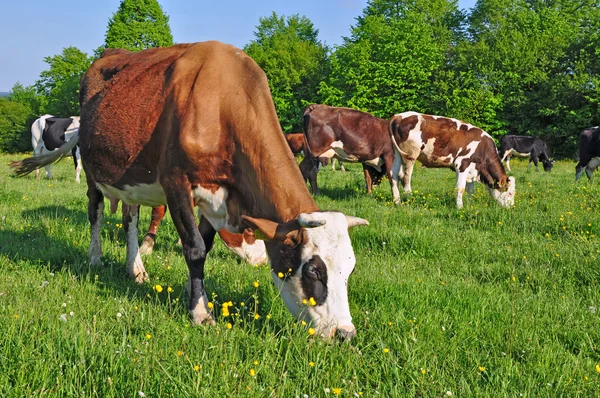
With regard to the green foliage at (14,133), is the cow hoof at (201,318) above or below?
below

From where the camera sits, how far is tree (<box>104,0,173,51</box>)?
48.0m

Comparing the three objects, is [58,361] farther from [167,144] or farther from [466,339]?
[466,339]

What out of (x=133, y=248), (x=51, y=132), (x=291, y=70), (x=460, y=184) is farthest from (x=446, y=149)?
(x=291, y=70)

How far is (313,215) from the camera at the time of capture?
11.3 feet

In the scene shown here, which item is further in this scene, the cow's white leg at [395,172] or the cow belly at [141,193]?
the cow's white leg at [395,172]

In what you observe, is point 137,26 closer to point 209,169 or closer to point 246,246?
point 246,246

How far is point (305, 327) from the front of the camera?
3.44 meters

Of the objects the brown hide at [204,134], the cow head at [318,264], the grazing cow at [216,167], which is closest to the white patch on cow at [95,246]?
the grazing cow at [216,167]

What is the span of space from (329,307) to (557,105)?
1612 inches

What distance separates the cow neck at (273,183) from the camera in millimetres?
3758

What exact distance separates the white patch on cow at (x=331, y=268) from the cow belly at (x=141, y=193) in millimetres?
1887

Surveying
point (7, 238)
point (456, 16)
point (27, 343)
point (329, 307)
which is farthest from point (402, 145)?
point (456, 16)

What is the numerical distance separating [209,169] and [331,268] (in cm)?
136

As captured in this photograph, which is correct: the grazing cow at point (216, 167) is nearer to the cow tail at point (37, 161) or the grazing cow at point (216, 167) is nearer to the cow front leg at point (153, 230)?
the cow front leg at point (153, 230)
